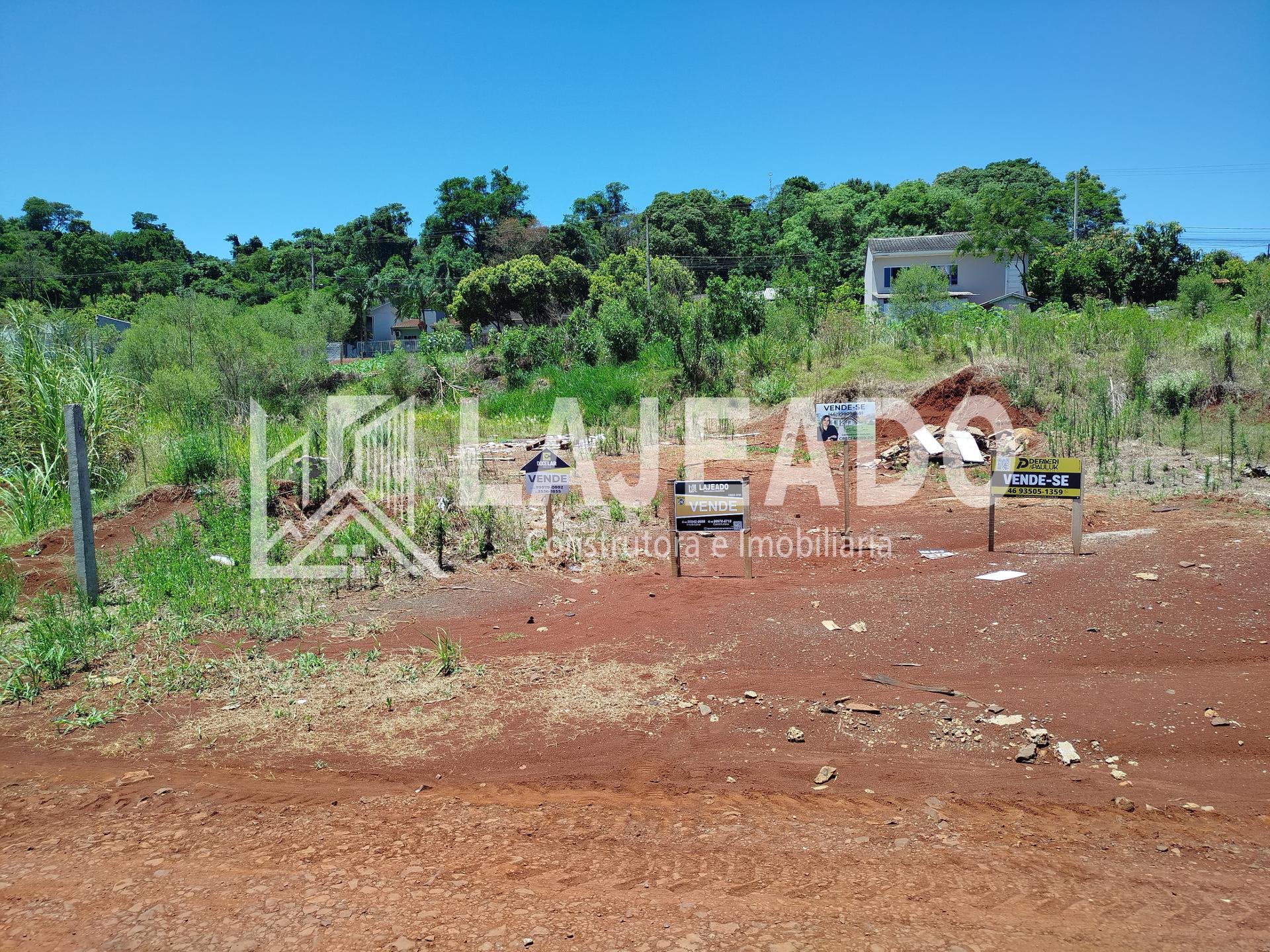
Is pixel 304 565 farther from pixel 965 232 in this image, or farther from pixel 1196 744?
pixel 965 232

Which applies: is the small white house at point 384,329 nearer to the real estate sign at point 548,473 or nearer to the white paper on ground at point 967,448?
the white paper on ground at point 967,448

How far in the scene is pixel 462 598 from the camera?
8.38m

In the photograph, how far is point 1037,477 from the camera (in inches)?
347

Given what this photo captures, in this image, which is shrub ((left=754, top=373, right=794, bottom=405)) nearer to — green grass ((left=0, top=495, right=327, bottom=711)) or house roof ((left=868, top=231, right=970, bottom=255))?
green grass ((left=0, top=495, right=327, bottom=711))

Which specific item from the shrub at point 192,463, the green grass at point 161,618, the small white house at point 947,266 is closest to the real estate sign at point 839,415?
the green grass at point 161,618

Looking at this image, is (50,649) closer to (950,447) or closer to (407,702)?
(407,702)

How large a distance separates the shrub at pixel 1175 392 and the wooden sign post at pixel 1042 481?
858 centimetres

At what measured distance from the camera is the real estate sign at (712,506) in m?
8.51

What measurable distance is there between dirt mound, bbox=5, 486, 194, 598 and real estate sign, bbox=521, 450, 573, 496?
4.75 m

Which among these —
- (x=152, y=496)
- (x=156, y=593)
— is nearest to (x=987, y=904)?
(x=156, y=593)

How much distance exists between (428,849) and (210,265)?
6792 cm

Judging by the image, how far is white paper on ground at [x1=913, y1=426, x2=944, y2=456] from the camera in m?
15.0

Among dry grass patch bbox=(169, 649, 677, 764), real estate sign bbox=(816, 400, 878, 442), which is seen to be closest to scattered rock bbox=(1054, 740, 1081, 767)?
dry grass patch bbox=(169, 649, 677, 764)

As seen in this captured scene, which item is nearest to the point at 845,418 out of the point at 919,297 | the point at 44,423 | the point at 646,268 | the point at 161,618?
the point at 161,618
